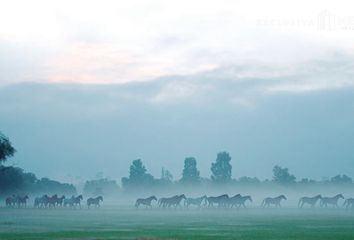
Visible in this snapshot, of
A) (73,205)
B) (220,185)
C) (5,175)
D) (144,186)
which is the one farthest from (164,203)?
(144,186)

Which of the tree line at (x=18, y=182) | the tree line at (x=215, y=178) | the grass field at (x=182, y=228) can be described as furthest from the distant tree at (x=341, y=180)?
the grass field at (x=182, y=228)

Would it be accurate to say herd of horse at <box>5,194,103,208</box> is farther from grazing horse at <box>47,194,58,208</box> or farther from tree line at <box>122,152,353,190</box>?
tree line at <box>122,152,353,190</box>

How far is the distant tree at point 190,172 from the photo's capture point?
187 metres

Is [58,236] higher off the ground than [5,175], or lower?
lower

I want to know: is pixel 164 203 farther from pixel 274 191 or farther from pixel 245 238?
pixel 274 191

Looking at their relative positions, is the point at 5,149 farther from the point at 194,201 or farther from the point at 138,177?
the point at 138,177

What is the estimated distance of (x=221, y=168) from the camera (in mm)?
184250

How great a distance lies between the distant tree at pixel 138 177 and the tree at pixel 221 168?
22.7 metres

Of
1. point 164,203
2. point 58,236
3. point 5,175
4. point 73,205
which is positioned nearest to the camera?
point 58,236

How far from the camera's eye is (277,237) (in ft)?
115

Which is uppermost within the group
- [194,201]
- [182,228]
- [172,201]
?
[194,201]

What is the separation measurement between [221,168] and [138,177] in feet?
94.4

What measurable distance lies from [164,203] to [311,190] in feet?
292

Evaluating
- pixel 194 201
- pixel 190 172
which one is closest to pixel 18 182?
pixel 194 201
